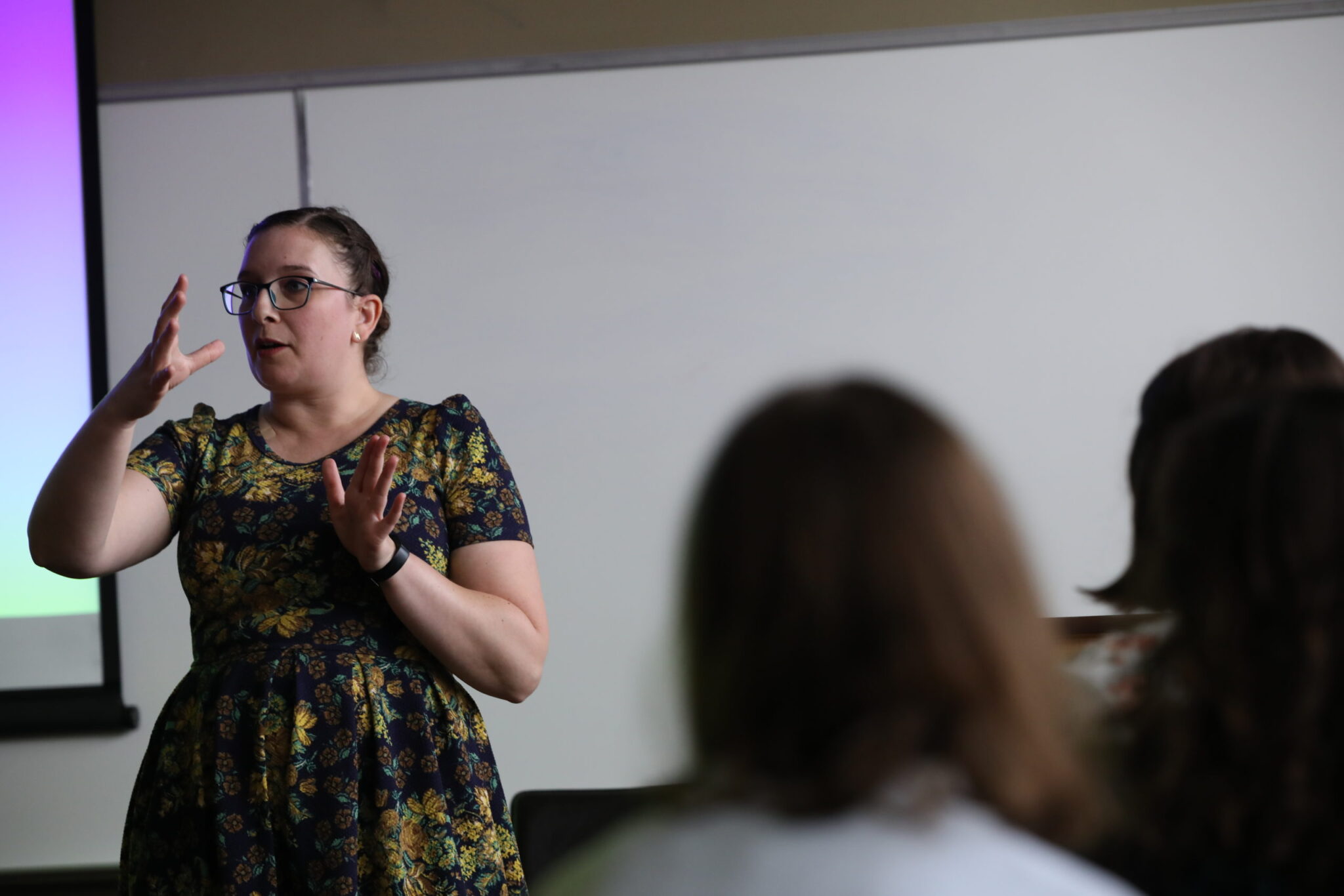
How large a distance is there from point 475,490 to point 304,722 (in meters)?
0.33

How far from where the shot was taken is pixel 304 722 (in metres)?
1.26

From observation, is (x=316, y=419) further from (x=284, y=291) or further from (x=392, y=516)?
(x=392, y=516)

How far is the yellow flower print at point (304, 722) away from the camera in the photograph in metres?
1.26

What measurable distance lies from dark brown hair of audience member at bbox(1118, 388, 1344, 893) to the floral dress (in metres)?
0.78

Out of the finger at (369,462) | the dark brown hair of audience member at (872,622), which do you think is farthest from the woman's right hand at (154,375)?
the dark brown hair of audience member at (872,622)

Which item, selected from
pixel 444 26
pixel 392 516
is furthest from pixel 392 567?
pixel 444 26

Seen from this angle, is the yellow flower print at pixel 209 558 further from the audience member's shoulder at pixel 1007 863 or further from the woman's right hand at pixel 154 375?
the audience member's shoulder at pixel 1007 863

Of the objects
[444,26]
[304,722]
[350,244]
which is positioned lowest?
[304,722]

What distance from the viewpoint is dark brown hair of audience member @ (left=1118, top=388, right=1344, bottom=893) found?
794mm

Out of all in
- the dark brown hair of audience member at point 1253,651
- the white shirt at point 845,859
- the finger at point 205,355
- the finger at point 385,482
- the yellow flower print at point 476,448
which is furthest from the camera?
the yellow flower print at point 476,448

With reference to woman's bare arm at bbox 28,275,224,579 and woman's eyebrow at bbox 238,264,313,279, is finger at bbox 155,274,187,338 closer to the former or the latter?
woman's bare arm at bbox 28,275,224,579

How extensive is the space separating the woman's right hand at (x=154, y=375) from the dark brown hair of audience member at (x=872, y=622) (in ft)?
2.82

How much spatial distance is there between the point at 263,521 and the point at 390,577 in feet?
0.66

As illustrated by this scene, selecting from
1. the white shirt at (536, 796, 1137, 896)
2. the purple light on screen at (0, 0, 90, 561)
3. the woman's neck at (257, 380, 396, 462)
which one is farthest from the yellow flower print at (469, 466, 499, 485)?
the purple light on screen at (0, 0, 90, 561)
